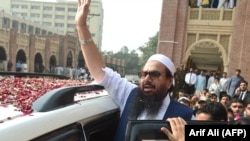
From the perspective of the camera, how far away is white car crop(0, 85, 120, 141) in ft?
4.51

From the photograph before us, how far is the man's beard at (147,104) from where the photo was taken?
84.8 inches

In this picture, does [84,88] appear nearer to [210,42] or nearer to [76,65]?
[210,42]

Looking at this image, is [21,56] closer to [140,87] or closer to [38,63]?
[38,63]

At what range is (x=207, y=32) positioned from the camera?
60.6ft

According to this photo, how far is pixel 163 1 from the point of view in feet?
62.7

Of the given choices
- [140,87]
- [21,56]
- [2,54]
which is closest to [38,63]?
[21,56]

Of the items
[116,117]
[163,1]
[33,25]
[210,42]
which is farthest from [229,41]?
[33,25]

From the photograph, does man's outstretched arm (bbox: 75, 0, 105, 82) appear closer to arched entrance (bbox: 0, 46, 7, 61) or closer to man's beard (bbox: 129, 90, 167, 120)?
man's beard (bbox: 129, 90, 167, 120)

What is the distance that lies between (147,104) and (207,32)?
1693 cm

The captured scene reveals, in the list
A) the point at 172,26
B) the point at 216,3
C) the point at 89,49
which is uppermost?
the point at 216,3

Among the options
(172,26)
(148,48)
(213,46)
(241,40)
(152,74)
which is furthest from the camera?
(148,48)

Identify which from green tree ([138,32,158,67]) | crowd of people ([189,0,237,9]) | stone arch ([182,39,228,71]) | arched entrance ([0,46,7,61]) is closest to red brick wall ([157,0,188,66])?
stone arch ([182,39,228,71])

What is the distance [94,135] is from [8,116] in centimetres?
74

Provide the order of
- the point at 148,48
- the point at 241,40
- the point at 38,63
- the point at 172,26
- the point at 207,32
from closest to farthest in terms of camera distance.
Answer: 1. the point at 241,40
2. the point at 207,32
3. the point at 172,26
4. the point at 38,63
5. the point at 148,48
